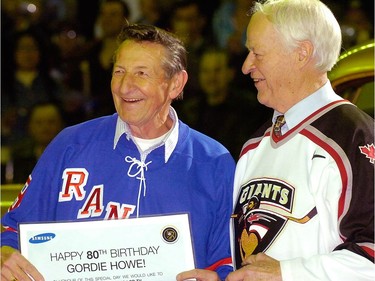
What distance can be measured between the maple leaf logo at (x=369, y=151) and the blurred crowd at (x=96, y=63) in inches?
109

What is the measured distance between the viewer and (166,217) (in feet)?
9.38

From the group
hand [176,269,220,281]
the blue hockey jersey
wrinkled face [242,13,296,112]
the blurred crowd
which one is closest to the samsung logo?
the blue hockey jersey

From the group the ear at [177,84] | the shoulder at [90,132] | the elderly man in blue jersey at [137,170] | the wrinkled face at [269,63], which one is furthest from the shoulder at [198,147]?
the wrinkled face at [269,63]

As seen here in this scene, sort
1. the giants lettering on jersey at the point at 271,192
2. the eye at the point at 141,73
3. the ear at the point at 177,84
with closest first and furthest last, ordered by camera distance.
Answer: the giants lettering on jersey at the point at 271,192, the eye at the point at 141,73, the ear at the point at 177,84

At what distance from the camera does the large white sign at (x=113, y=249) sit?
111 inches

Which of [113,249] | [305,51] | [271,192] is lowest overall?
[113,249]

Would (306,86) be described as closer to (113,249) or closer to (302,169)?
(302,169)

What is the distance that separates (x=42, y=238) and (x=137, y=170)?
18.2 inches

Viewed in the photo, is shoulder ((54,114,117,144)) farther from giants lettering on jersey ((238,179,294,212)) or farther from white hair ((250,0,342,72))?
white hair ((250,0,342,72))

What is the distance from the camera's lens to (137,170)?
3143 millimetres

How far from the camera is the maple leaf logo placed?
105 inches

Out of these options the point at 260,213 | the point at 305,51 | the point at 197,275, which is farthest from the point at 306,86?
the point at 197,275

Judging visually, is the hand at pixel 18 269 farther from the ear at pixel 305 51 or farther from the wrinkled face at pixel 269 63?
the ear at pixel 305 51

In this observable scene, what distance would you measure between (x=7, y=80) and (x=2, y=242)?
3.41m
